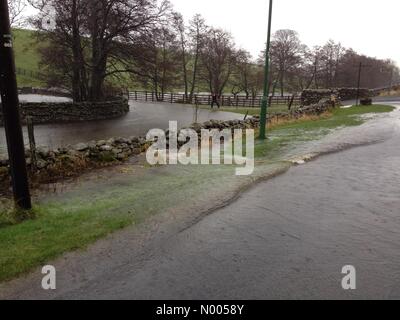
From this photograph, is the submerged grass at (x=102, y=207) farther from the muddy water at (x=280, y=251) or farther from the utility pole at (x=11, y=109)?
the muddy water at (x=280, y=251)

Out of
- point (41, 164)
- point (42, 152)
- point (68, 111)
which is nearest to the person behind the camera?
point (41, 164)

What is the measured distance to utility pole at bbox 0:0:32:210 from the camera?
585 centimetres

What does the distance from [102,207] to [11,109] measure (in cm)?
251

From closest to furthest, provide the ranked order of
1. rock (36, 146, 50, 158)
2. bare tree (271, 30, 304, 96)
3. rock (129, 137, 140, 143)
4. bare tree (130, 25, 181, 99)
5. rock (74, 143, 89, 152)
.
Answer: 1. rock (36, 146, 50, 158)
2. rock (74, 143, 89, 152)
3. rock (129, 137, 140, 143)
4. bare tree (130, 25, 181, 99)
5. bare tree (271, 30, 304, 96)

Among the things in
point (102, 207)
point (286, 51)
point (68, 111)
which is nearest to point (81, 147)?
point (102, 207)

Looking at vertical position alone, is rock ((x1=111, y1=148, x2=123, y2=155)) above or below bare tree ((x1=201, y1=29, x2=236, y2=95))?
below

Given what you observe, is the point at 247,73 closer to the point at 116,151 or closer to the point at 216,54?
the point at 216,54

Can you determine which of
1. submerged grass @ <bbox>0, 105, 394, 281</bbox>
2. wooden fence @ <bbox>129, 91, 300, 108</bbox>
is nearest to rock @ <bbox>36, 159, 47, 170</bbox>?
submerged grass @ <bbox>0, 105, 394, 281</bbox>

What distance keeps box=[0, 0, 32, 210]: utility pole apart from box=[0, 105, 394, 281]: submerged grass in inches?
23.0

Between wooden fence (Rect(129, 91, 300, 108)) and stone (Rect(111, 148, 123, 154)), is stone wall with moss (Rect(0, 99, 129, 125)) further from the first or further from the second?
wooden fence (Rect(129, 91, 300, 108))

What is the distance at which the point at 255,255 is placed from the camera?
17.5 feet

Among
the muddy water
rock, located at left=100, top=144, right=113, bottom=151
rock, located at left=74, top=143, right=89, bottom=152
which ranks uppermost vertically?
rock, located at left=74, top=143, right=89, bottom=152
